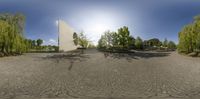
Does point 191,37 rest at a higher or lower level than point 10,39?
higher

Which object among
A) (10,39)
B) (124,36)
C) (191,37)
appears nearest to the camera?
(10,39)

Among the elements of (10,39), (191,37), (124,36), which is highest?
(124,36)

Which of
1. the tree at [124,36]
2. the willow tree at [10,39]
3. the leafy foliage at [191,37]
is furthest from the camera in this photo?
the tree at [124,36]

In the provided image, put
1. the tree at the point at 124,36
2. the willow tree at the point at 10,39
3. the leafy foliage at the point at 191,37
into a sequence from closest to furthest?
the willow tree at the point at 10,39
the leafy foliage at the point at 191,37
the tree at the point at 124,36

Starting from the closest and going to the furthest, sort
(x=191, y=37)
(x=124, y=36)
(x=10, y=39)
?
1. (x=10, y=39)
2. (x=191, y=37)
3. (x=124, y=36)

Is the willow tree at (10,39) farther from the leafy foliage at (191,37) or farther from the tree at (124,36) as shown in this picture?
the tree at (124,36)

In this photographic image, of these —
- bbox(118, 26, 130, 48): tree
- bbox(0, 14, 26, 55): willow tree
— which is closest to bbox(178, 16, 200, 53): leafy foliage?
bbox(118, 26, 130, 48): tree

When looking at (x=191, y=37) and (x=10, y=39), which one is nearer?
(x=10, y=39)

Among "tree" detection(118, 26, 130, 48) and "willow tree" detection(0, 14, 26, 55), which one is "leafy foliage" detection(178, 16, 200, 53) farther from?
"willow tree" detection(0, 14, 26, 55)

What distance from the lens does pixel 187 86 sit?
674 centimetres

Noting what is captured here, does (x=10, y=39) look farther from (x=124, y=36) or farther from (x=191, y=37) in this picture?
(x=124, y=36)

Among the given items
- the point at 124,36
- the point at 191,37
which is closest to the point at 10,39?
the point at 191,37

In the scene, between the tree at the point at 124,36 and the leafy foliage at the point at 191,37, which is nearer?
the leafy foliage at the point at 191,37

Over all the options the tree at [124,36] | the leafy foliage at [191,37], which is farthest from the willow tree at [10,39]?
the tree at [124,36]
